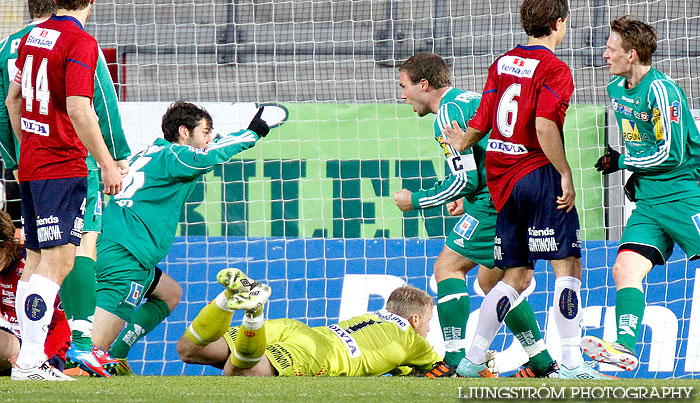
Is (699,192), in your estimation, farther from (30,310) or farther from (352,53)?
(352,53)

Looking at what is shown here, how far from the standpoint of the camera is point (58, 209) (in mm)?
3955

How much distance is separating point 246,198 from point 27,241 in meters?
3.62

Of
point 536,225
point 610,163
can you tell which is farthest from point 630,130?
point 536,225

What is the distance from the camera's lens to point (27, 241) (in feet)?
13.5

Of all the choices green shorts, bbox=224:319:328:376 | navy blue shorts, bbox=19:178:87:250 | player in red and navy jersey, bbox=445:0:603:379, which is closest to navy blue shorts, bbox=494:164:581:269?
player in red and navy jersey, bbox=445:0:603:379

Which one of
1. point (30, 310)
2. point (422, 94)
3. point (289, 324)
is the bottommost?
point (289, 324)

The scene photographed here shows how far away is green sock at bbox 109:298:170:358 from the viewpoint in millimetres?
5355

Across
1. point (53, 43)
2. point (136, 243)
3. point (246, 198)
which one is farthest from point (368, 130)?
point (53, 43)

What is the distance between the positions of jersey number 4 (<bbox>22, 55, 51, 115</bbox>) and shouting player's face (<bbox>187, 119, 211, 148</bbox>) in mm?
1621

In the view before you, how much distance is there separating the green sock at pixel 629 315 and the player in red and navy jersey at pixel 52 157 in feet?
7.80

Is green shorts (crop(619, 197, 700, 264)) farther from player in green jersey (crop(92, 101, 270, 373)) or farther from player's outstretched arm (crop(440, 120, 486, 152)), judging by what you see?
player in green jersey (crop(92, 101, 270, 373))

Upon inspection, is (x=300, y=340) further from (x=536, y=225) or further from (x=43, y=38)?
(x=43, y=38)

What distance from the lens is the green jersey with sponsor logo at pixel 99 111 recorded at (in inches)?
175

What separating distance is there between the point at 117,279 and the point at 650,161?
2.86m
